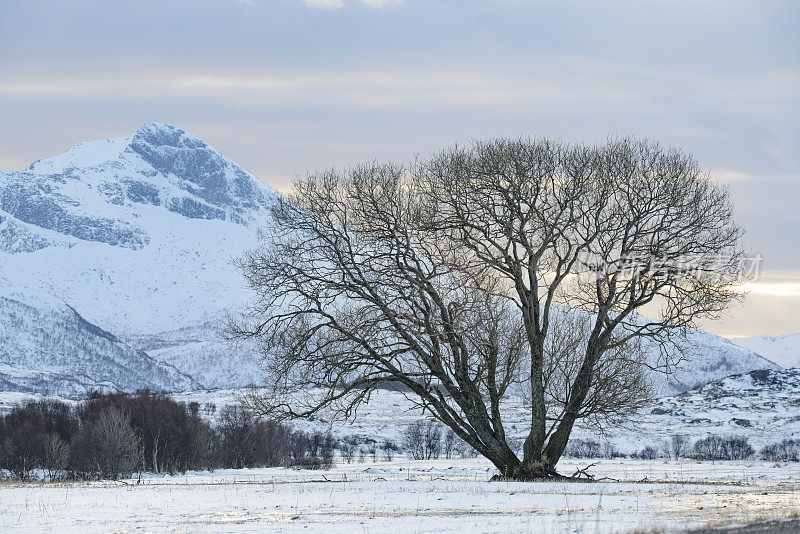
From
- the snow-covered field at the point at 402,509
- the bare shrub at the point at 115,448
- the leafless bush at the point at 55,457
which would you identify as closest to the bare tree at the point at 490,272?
the snow-covered field at the point at 402,509

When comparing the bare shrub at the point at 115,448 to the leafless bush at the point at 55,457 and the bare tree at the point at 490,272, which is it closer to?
the leafless bush at the point at 55,457

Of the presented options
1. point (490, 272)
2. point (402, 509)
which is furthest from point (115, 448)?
point (402, 509)

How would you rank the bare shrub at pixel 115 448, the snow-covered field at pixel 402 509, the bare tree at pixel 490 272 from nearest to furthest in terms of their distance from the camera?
1. the snow-covered field at pixel 402 509
2. the bare tree at pixel 490 272
3. the bare shrub at pixel 115 448

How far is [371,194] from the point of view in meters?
40.2

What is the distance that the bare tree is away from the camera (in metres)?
39.8

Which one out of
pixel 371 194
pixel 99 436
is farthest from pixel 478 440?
pixel 99 436

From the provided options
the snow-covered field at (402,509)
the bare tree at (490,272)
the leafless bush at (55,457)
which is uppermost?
the bare tree at (490,272)

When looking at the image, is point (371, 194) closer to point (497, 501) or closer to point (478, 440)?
point (478, 440)

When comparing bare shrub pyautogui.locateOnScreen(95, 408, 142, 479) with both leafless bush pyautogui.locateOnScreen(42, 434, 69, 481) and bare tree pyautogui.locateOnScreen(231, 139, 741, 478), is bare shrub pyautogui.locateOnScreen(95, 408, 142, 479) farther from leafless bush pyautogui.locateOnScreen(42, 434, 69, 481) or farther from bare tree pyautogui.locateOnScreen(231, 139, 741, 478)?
bare tree pyautogui.locateOnScreen(231, 139, 741, 478)

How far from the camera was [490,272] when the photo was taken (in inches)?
1603

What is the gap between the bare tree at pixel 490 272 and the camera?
39.8m

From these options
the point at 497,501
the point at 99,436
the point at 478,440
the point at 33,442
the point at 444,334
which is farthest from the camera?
the point at 33,442

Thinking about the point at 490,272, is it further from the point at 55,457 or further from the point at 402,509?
the point at 55,457

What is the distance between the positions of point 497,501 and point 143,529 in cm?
1077
